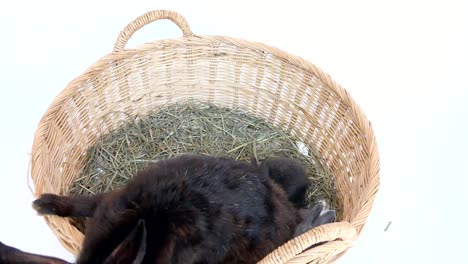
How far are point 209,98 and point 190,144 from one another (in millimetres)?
297

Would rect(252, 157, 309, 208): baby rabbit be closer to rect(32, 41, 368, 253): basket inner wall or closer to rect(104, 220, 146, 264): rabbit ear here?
rect(32, 41, 368, 253): basket inner wall

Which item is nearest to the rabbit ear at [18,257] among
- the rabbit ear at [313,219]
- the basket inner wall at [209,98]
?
the basket inner wall at [209,98]

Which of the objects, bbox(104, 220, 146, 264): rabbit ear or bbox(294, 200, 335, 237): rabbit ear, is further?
bbox(294, 200, 335, 237): rabbit ear

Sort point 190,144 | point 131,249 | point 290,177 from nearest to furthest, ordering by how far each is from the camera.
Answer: point 131,249 → point 290,177 → point 190,144

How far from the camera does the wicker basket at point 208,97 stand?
6.96 feet

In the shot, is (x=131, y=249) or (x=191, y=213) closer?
(x=131, y=249)

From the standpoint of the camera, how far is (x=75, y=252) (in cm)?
166

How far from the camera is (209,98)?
268 centimetres

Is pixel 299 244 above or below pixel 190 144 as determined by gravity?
above

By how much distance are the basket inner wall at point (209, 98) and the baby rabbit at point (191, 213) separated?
13.5 inches

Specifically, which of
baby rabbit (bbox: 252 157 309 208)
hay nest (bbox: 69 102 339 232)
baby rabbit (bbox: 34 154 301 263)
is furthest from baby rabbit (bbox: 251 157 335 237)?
baby rabbit (bbox: 34 154 301 263)

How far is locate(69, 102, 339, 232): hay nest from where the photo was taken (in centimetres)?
238

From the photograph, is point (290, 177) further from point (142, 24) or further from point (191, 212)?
point (142, 24)

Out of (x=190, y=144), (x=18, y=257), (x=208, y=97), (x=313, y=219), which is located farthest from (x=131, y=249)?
(x=208, y=97)
